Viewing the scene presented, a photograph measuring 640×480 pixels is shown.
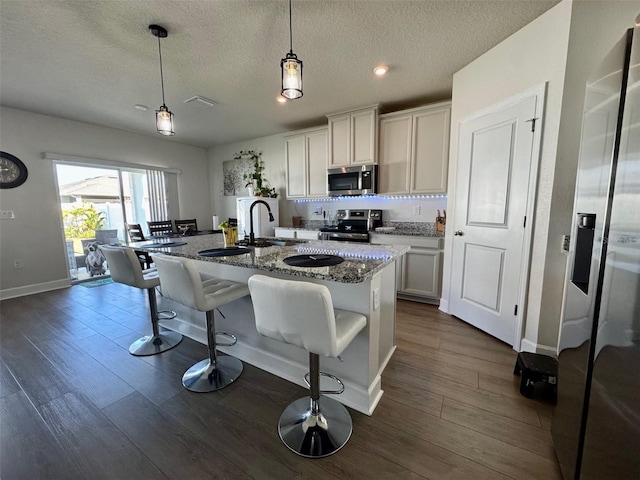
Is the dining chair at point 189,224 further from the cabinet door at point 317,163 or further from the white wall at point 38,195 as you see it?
the cabinet door at point 317,163

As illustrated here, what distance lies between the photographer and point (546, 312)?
6.31 ft

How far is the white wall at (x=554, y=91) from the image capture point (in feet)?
5.33

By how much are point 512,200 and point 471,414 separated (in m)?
1.65

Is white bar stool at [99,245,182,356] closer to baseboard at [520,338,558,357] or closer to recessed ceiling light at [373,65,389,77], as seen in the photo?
recessed ceiling light at [373,65,389,77]

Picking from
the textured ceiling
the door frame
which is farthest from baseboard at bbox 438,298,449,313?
the textured ceiling

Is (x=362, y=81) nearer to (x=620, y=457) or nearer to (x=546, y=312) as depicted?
(x=546, y=312)

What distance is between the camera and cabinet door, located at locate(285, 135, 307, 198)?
413 centimetres

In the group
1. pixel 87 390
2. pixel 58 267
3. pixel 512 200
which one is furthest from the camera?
pixel 58 267

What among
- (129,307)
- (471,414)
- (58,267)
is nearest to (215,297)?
(471,414)

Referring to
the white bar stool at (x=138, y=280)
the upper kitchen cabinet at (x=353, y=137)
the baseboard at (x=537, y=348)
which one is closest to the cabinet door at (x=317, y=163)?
the upper kitchen cabinet at (x=353, y=137)

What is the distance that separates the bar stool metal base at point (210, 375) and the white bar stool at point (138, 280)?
0.52 m

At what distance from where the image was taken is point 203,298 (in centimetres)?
151

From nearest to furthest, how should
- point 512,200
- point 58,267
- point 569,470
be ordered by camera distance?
point 569,470 → point 512,200 → point 58,267

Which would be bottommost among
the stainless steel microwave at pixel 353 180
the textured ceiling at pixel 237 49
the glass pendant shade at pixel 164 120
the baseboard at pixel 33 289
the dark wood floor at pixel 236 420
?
the dark wood floor at pixel 236 420
